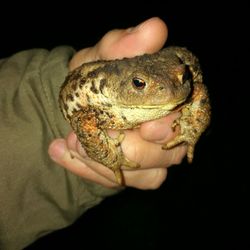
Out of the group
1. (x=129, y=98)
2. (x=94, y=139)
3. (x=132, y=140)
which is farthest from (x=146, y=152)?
(x=129, y=98)

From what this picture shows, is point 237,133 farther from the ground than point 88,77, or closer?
closer

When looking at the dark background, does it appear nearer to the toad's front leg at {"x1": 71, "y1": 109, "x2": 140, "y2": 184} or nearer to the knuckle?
the knuckle

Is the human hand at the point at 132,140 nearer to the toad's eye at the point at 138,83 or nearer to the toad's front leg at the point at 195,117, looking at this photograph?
the toad's front leg at the point at 195,117

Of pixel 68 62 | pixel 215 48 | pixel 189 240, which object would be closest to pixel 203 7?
pixel 215 48

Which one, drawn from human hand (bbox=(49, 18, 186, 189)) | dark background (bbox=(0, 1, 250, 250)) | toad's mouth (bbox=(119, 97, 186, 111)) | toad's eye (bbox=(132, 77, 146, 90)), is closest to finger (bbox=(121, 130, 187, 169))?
human hand (bbox=(49, 18, 186, 189))

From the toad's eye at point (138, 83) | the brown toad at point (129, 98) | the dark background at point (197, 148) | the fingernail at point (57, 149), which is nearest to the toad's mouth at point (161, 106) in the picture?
the brown toad at point (129, 98)

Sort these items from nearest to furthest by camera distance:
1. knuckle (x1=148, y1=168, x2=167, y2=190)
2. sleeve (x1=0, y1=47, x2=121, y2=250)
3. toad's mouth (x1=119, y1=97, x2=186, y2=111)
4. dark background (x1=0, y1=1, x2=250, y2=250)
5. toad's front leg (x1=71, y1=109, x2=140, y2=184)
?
toad's mouth (x1=119, y1=97, x2=186, y2=111) < toad's front leg (x1=71, y1=109, x2=140, y2=184) < sleeve (x1=0, y1=47, x2=121, y2=250) < knuckle (x1=148, y1=168, x2=167, y2=190) < dark background (x1=0, y1=1, x2=250, y2=250)

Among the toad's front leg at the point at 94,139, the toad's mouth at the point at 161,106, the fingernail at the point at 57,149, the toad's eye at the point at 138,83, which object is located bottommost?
the fingernail at the point at 57,149

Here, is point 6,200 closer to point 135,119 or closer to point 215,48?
point 135,119
